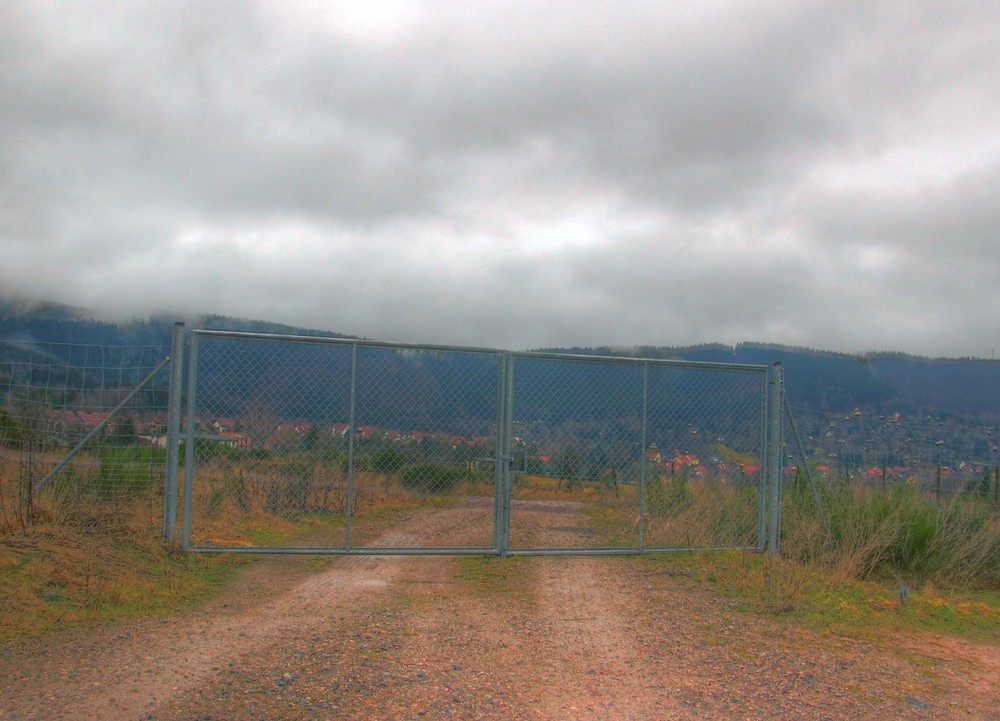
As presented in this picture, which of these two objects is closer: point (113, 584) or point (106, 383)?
point (113, 584)

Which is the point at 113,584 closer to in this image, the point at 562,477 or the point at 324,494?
the point at 324,494

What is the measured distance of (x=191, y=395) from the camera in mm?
7719

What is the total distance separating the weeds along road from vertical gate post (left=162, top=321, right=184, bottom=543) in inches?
37.4

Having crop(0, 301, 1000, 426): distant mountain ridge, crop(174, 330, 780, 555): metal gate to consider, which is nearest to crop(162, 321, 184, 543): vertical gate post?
crop(174, 330, 780, 555): metal gate

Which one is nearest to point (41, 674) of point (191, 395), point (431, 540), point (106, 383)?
point (191, 395)

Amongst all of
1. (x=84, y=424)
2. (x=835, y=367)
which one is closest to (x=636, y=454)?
(x=84, y=424)

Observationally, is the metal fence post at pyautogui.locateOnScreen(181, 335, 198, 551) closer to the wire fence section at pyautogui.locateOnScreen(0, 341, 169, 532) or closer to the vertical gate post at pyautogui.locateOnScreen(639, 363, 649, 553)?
the wire fence section at pyautogui.locateOnScreen(0, 341, 169, 532)

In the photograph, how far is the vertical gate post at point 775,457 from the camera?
9.18m

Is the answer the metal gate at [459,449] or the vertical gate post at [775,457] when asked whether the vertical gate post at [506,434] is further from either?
the vertical gate post at [775,457]

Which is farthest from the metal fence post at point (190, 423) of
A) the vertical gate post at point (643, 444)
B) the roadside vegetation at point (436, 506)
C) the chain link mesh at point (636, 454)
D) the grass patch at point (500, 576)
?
the vertical gate post at point (643, 444)

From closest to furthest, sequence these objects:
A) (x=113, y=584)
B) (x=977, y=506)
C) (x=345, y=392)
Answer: (x=113, y=584)
(x=345, y=392)
(x=977, y=506)

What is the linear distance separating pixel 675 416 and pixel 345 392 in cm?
346

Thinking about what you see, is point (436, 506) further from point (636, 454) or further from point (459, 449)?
point (636, 454)

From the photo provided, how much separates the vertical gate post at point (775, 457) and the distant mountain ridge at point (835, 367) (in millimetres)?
1762
